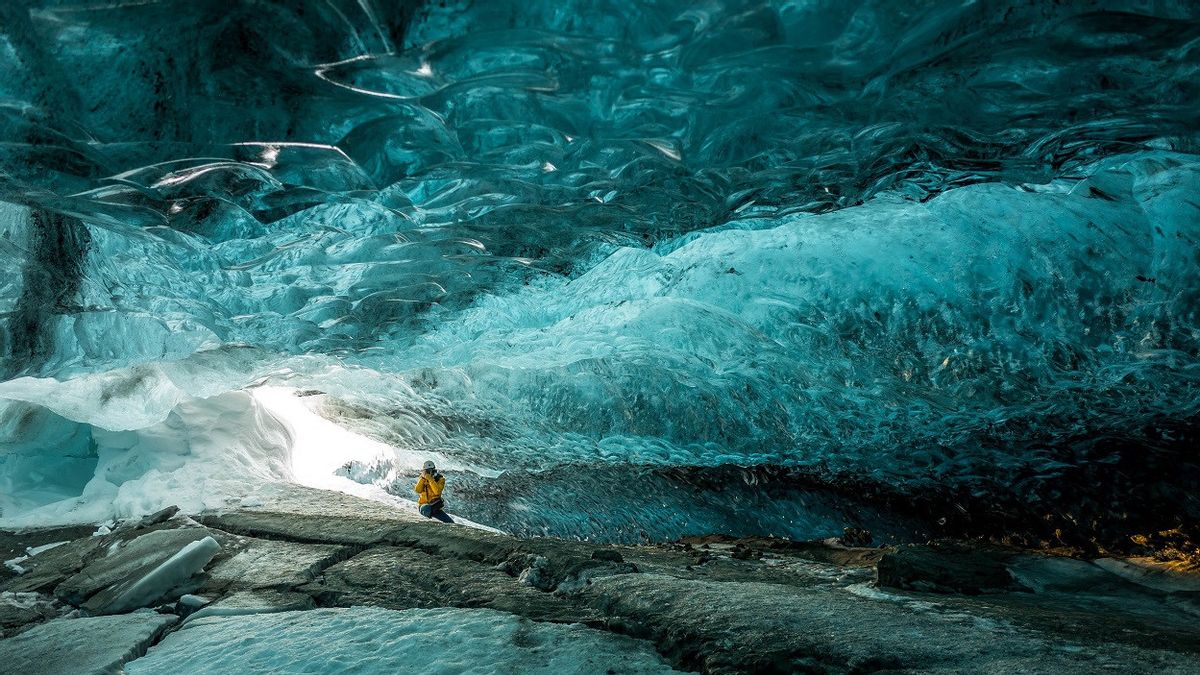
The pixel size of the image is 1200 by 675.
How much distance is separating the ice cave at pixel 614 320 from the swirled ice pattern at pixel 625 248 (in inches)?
1.7

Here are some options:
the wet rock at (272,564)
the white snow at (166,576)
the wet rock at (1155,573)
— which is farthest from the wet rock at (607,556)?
the wet rock at (1155,573)

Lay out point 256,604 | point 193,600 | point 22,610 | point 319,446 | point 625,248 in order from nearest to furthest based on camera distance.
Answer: point 256,604
point 193,600
point 22,610
point 625,248
point 319,446

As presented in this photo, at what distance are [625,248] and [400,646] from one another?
5.25 meters

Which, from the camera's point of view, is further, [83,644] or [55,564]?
[55,564]

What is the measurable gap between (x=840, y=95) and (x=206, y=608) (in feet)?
17.6

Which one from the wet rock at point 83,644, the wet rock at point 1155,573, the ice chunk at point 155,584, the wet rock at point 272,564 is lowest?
the wet rock at point 1155,573

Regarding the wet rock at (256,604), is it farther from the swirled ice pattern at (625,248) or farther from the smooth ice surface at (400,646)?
the swirled ice pattern at (625,248)

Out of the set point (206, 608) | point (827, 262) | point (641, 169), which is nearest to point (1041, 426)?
point (827, 262)

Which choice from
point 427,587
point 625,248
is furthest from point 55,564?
point 625,248

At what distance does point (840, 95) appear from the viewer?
4.87 meters

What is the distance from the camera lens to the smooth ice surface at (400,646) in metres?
2.79

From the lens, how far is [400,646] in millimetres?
3025

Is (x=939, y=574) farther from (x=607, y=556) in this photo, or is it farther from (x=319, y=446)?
(x=319, y=446)

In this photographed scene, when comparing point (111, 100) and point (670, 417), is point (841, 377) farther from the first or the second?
point (111, 100)
